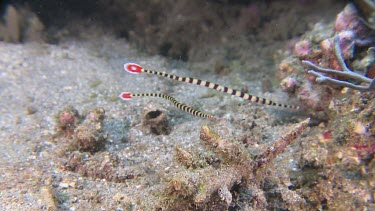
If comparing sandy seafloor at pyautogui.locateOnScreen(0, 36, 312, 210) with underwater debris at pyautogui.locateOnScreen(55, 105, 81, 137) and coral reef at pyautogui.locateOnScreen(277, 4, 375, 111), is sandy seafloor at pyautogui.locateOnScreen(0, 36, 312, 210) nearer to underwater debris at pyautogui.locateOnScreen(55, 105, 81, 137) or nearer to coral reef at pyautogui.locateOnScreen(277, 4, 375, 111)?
underwater debris at pyautogui.locateOnScreen(55, 105, 81, 137)

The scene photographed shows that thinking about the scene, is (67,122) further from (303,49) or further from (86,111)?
(303,49)

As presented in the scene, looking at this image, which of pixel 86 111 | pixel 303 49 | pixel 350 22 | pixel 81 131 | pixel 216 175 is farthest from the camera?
pixel 86 111

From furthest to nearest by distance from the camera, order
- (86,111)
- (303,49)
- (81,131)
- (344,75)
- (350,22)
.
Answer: (86,111) < (303,49) < (350,22) < (81,131) < (344,75)

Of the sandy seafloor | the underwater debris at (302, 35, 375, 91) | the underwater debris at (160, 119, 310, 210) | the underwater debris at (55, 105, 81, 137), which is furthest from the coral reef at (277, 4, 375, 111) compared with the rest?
the underwater debris at (55, 105, 81, 137)

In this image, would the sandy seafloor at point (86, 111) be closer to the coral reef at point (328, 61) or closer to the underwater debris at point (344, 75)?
the coral reef at point (328, 61)

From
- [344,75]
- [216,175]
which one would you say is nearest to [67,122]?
[216,175]

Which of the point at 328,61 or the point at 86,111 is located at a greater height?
the point at 328,61
